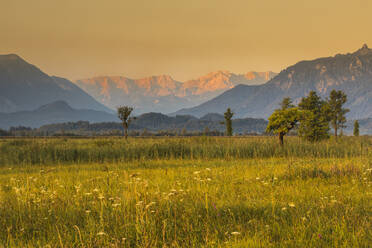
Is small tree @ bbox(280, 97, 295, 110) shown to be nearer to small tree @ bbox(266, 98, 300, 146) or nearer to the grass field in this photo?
small tree @ bbox(266, 98, 300, 146)

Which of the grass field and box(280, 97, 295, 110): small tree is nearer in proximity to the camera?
the grass field

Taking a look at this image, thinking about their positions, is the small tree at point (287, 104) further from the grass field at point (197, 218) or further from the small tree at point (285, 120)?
the grass field at point (197, 218)

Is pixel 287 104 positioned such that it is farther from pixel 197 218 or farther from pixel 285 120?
pixel 197 218

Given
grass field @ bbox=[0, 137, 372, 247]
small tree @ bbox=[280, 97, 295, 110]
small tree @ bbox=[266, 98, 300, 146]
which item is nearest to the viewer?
grass field @ bbox=[0, 137, 372, 247]

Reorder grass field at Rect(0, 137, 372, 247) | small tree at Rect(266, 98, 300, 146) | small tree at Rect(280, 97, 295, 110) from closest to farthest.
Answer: grass field at Rect(0, 137, 372, 247) < small tree at Rect(266, 98, 300, 146) < small tree at Rect(280, 97, 295, 110)

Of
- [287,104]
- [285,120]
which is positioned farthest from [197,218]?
[287,104]

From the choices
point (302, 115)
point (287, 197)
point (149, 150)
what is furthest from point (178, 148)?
point (287, 197)

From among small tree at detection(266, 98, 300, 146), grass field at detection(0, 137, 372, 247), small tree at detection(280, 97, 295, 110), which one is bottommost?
grass field at detection(0, 137, 372, 247)

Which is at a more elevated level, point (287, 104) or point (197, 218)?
point (287, 104)

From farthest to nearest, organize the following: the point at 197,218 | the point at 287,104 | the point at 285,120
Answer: the point at 287,104
the point at 285,120
the point at 197,218

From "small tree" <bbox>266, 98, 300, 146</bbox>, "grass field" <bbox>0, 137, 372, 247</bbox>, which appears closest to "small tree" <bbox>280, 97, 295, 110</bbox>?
"small tree" <bbox>266, 98, 300, 146</bbox>

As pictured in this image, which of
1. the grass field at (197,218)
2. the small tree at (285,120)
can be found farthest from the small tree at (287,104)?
the grass field at (197,218)

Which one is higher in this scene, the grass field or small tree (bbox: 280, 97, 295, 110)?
small tree (bbox: 280, 97, 295, 110)

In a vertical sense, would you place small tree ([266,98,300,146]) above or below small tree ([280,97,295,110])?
below
